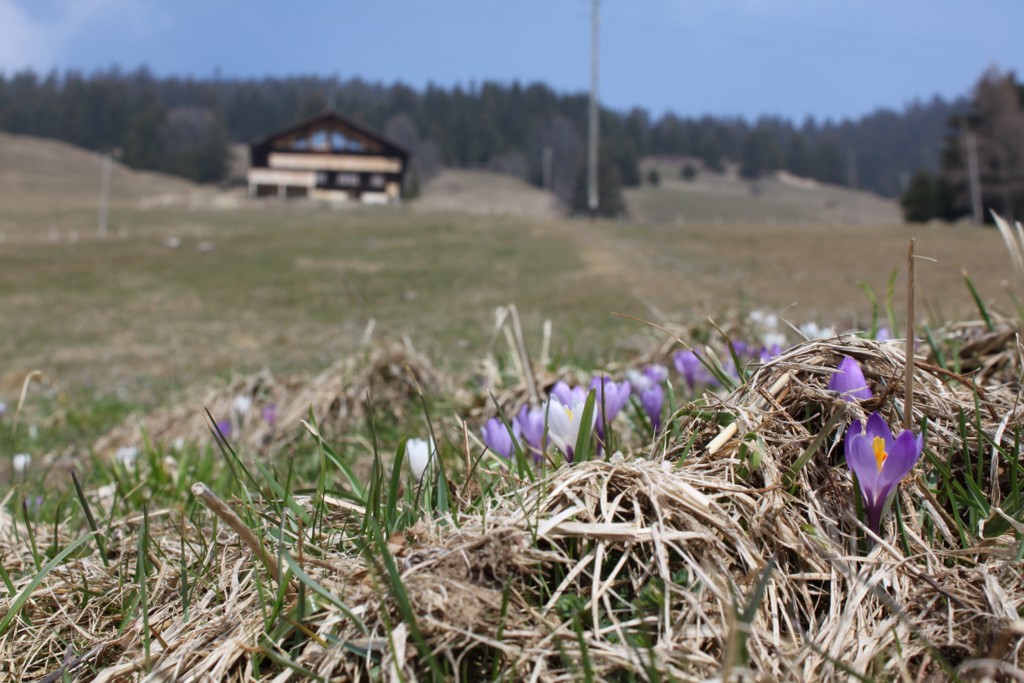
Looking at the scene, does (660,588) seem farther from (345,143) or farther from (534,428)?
(345,143)

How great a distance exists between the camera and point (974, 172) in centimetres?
4706

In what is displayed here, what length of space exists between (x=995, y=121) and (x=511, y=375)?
55.9 metres

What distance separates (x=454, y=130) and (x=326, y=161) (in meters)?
69.0

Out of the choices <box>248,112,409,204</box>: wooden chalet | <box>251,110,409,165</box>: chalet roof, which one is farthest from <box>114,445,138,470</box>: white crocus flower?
<box>251,110,409,165</box>: chalet roof

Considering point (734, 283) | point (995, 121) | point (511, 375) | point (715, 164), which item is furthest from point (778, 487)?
point (715, 164)

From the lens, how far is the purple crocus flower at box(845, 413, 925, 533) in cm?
103

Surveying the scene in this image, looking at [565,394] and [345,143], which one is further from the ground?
[345,143]

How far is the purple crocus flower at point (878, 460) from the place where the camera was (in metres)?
1.03

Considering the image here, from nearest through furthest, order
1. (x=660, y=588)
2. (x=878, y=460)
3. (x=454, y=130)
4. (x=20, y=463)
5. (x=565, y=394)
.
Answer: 1. (x=660, y=588)
2. (x=878, y=460)
3. (x=565, y=394)
4. (x=20, y=463)
5. (x=454, y=130)

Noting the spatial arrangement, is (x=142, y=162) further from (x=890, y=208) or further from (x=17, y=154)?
(x=890, y=208)

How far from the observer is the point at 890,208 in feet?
374

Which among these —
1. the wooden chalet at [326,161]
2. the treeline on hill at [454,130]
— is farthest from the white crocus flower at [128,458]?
the treeline on hill at [454,130]

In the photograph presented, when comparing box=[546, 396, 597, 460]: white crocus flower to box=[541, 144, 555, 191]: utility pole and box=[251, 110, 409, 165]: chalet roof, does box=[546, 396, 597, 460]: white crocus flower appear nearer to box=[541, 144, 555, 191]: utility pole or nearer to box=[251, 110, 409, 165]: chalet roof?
box=[251, 110, 409, 165]: chalet roof

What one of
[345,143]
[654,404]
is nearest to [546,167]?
[345,143]
